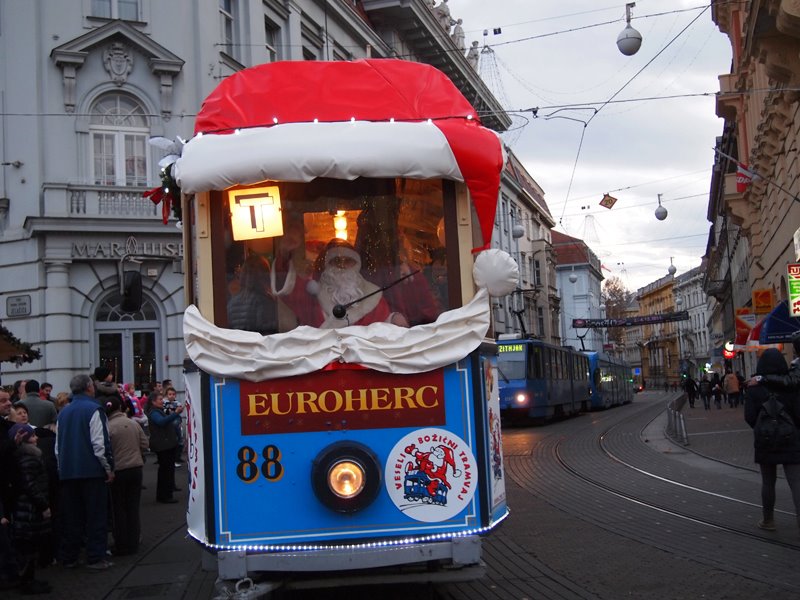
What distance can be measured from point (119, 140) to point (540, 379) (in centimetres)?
1416

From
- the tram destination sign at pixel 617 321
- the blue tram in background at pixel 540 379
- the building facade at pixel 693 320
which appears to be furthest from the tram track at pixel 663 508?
the building facade at pixel 693 320

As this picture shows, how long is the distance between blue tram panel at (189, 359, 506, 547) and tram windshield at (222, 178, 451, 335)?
0.44 meters

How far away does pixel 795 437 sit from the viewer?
8477 millimetres

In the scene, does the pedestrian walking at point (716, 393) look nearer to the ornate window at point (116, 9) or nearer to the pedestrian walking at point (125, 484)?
the ornate window at point (116, 9)

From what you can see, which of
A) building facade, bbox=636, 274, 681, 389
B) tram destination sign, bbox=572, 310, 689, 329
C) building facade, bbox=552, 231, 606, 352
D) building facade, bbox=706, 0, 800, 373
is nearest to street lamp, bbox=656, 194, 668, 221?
building facade, bbox=706, 0, 800, 373

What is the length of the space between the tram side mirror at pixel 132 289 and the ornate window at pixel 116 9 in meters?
17.4

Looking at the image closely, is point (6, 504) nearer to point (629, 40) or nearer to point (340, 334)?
point (340, 334)

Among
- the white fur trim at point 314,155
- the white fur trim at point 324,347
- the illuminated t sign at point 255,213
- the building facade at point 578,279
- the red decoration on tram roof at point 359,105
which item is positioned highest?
the building facade at point 578,279

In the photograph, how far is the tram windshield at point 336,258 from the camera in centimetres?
598

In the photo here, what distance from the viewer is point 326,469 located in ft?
18.6

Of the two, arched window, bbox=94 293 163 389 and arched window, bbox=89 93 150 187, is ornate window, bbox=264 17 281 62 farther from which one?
arched window, bbox=94 293 163 389

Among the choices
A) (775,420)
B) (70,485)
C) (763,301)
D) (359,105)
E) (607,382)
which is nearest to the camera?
(359,105)

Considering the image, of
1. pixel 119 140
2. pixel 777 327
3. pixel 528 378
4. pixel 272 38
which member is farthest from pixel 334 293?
pixel 272 38

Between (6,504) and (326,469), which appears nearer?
(326,469)
